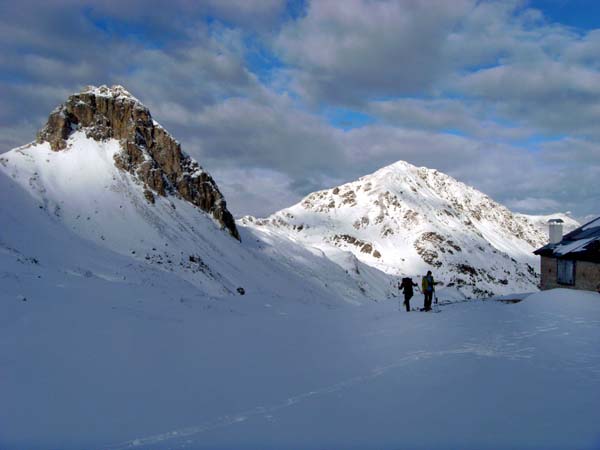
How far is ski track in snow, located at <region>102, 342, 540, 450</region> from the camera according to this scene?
5.96 metres

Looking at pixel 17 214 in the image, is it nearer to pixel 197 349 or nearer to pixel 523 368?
pixel 197 349

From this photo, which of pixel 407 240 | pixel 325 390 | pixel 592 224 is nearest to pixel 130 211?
pixel 592 224

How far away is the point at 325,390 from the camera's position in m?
7.75

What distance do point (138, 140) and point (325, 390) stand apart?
190ft

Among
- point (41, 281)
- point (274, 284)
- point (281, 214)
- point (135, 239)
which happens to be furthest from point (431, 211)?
point (41, 281)

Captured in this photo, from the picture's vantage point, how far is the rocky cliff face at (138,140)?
183 feet

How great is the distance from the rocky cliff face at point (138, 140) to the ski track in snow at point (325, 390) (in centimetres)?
4874

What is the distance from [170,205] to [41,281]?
41142 millimetres

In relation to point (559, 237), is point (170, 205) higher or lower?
higher

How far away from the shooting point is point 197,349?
1105 cm

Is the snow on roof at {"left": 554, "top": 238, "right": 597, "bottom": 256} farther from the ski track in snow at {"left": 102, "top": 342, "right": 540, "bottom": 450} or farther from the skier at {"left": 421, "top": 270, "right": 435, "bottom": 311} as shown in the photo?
the ski track in snow at {"left": 102, "top": 342, "right": 540, "bottom": 450}

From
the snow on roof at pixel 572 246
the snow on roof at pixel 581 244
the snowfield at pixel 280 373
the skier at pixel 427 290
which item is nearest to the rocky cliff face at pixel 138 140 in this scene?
the snowfield at pixel 280 373

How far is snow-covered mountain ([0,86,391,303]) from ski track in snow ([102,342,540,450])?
25306 mm

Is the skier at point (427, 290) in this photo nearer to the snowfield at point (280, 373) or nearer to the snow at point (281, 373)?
the snowfield at point (280, 373)
